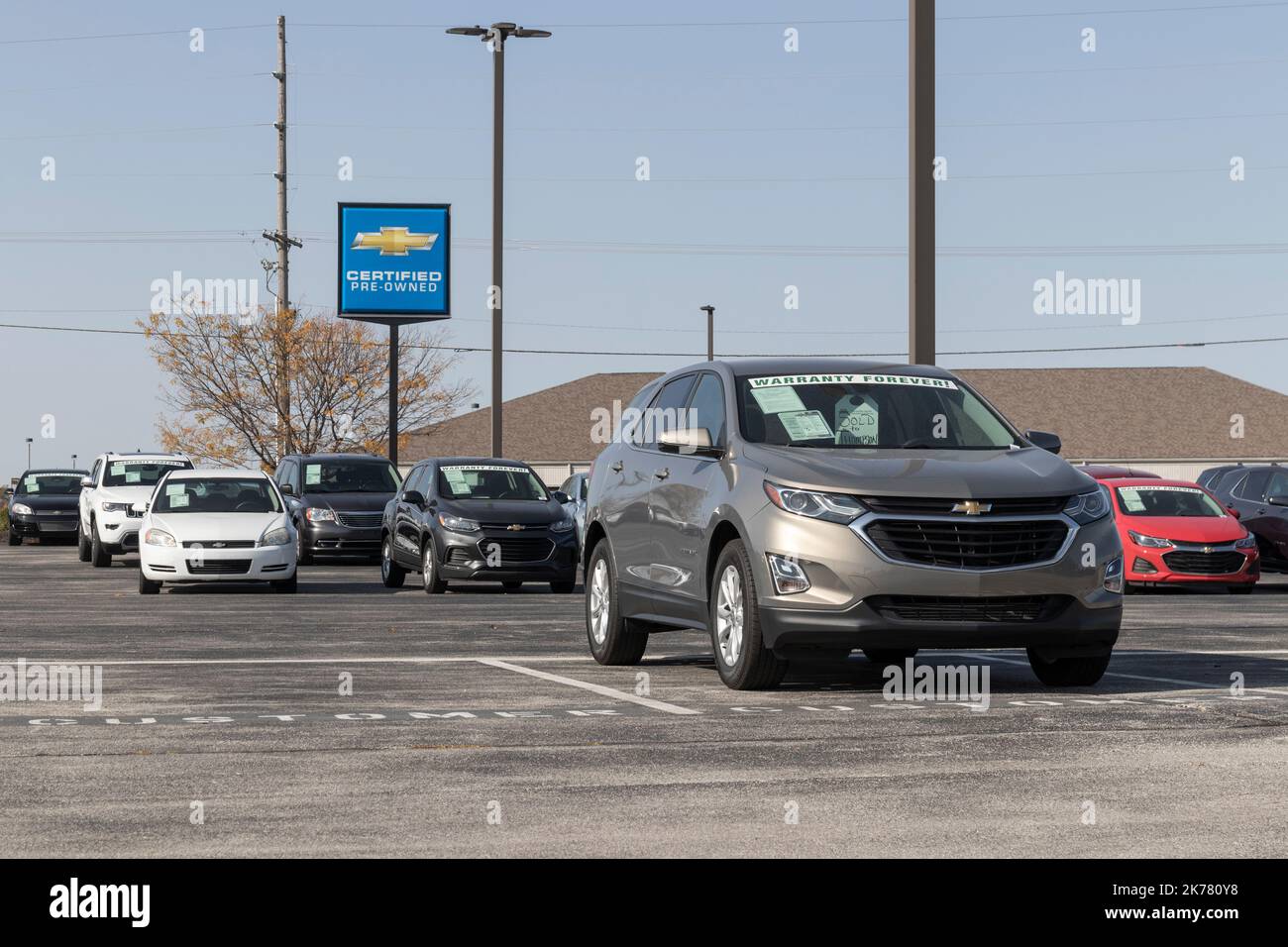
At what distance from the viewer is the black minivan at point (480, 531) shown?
→ 23.7m

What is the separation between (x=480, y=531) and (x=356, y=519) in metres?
7.80

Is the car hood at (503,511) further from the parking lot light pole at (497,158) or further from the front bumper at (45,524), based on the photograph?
the front bumper at (45,524)

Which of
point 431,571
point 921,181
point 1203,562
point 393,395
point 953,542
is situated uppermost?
point 921,181

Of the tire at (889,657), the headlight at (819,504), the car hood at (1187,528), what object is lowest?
the tire at (889,657)

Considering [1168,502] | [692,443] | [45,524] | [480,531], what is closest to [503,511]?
[480,531]

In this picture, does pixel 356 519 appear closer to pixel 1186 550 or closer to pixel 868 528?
pixel 1186 550

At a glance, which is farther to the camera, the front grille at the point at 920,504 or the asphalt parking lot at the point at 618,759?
the front grille at the point at 920,504

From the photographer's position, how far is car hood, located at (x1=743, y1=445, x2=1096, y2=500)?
425 inches

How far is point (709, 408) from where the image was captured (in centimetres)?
1248

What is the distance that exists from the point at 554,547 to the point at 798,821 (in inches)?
673

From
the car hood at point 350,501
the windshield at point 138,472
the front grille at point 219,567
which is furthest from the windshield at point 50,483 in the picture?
the front grille at point 219,567

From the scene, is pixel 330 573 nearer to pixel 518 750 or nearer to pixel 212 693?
pixel 212 693

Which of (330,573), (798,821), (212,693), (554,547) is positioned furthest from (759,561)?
(330,573)

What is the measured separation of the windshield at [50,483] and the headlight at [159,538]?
2200 cm
